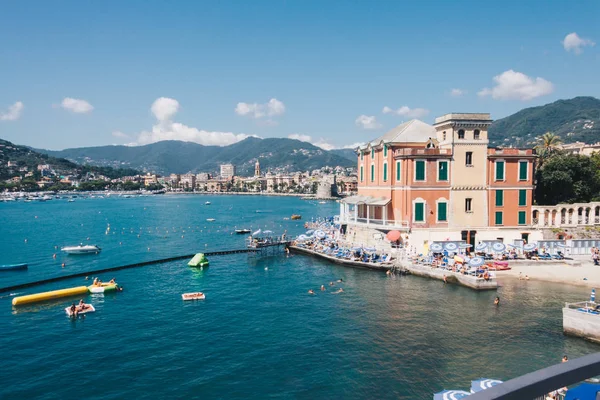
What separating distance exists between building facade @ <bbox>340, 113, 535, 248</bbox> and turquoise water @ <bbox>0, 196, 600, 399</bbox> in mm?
8602

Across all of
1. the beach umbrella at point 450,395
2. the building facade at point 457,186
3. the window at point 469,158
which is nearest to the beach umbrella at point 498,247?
the building facade at point 457,186

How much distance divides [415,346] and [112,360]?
676 inches

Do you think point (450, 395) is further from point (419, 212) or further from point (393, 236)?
point (419, 212)

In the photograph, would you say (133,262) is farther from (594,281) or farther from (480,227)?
(594,281)

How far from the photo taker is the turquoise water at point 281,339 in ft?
67.9

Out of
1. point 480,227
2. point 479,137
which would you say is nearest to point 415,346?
point 480,227

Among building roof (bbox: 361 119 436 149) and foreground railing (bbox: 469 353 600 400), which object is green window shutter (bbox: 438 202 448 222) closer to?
building roof (bbox: 361 119 436 149)

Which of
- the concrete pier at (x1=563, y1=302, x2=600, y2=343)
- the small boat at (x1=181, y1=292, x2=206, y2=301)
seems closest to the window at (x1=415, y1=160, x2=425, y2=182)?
the concrete pier at (x1=563, y1=302, x2=600, y2=343)

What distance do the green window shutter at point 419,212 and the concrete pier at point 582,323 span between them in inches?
827

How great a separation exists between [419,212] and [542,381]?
139ft

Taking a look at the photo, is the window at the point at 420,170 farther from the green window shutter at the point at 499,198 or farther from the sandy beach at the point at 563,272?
→ the sandy beach at the point at 563,272

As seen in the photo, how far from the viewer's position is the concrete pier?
79.6 ft

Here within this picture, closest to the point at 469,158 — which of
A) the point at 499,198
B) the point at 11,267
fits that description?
the point at 499,198

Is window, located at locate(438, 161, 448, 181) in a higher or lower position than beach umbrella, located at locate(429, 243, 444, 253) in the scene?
higher
